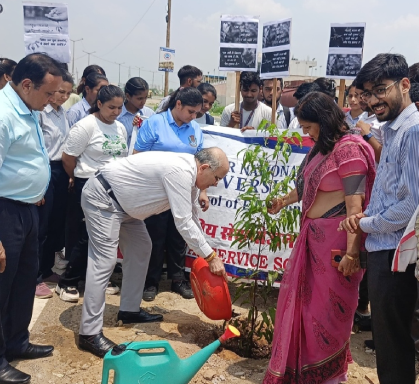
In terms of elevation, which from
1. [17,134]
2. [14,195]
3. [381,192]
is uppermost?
[17,134]

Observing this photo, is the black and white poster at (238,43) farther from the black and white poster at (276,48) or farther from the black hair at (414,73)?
the black hair at (414,73)

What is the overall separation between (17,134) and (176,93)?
79.2 inches

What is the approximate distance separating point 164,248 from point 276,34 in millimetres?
2381

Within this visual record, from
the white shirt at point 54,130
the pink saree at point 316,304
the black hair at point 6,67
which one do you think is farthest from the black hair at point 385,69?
the black hair at point 6,67

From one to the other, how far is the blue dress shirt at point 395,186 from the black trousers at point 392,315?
0.09 metres

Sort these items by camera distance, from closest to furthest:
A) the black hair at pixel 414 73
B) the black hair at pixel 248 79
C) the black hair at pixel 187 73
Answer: the black hair at pixel 414 73 < the black hair at pixel 248 79 < the black hair at pixel 187 73

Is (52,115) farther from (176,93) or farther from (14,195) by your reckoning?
(14,195)

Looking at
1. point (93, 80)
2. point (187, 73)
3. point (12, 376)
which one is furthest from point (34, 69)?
point (187, 73)

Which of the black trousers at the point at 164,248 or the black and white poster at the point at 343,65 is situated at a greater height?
the black and white poster at the point at 343,65

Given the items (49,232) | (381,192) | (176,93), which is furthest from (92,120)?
(381,192)

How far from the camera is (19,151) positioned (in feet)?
9.27

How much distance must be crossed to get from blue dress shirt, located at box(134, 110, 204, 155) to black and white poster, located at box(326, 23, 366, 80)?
1612 mm

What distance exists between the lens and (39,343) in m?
3.56

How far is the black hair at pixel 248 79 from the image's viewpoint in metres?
5.40
